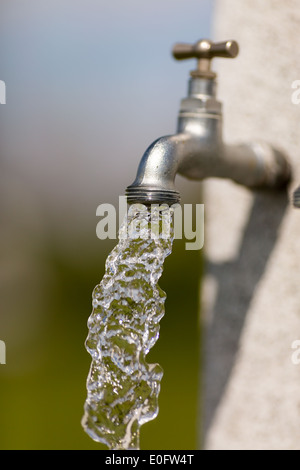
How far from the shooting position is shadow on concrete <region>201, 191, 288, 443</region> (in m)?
0.86

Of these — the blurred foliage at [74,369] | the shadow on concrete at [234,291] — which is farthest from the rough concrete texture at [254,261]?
the blurred foliage at [74,369]

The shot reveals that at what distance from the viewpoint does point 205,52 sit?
0.80 metres

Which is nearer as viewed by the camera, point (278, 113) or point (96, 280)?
point (278, 113)

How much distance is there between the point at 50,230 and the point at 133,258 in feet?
6.19

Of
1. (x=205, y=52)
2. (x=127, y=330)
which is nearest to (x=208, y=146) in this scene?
(x=205, y=52)

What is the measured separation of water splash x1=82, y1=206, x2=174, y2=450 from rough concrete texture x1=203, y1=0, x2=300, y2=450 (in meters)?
0.18

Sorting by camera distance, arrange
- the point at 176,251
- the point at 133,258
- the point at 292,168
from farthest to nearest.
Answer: the point at 176,251
the point at 292,168
the point at 133,258

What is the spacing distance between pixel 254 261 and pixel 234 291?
5cm

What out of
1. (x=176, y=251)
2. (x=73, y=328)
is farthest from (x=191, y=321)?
(x=73, y=328)

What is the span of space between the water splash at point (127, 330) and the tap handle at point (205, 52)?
0.20 meters

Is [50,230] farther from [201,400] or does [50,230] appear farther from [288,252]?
[288,252]

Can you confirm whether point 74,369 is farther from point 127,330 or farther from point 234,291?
point 127,330

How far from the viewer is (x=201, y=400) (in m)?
1.00

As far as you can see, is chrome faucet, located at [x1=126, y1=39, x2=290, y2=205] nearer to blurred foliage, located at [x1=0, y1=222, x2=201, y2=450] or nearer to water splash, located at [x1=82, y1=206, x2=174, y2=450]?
water splash, located at [x1=82, y1=206, x2=174, y2=450]
